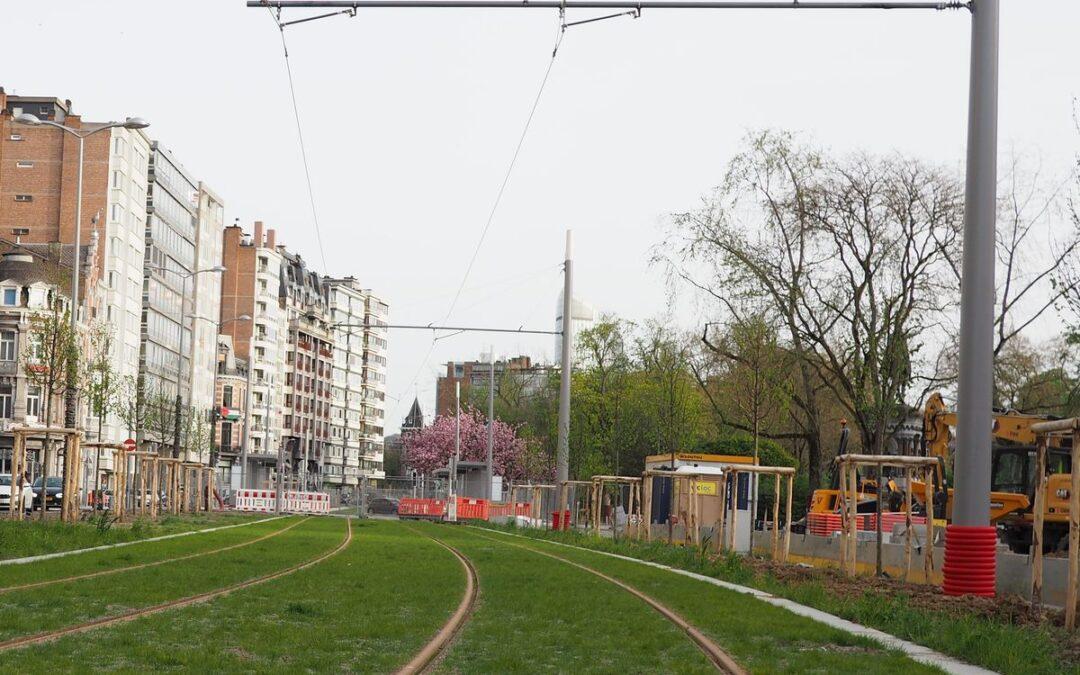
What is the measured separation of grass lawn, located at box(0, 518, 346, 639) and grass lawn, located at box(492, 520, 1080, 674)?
22.7ft

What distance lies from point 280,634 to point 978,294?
10.5 meters

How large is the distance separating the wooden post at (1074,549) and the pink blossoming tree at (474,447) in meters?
94.0

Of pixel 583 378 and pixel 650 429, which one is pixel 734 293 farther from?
pixel 583 378

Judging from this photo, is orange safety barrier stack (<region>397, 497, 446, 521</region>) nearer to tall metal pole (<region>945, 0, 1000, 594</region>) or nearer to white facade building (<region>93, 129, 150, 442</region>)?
white facade building (<region>93, 129, 150, 442</region>)

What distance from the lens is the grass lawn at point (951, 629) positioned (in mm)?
12516

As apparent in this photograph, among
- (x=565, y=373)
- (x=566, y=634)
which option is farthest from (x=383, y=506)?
(x=566, y=634)

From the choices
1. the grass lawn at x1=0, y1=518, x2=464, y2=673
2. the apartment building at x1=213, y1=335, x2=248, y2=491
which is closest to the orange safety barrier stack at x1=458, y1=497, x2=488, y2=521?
the grass lawn at x1=0, y1=518, x2=464, y2=673

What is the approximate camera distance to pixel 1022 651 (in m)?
12.8

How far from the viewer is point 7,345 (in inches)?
3622

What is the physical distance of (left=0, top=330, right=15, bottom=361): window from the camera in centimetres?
9169

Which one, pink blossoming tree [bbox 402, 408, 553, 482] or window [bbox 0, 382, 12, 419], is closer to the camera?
window [bbox 0, 382, 12, 419]

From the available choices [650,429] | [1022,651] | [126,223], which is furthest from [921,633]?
[126,223]

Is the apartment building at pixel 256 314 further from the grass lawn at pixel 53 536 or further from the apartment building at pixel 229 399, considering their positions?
the grass lawn at pixel 53 536

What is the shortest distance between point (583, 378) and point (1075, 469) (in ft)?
235
